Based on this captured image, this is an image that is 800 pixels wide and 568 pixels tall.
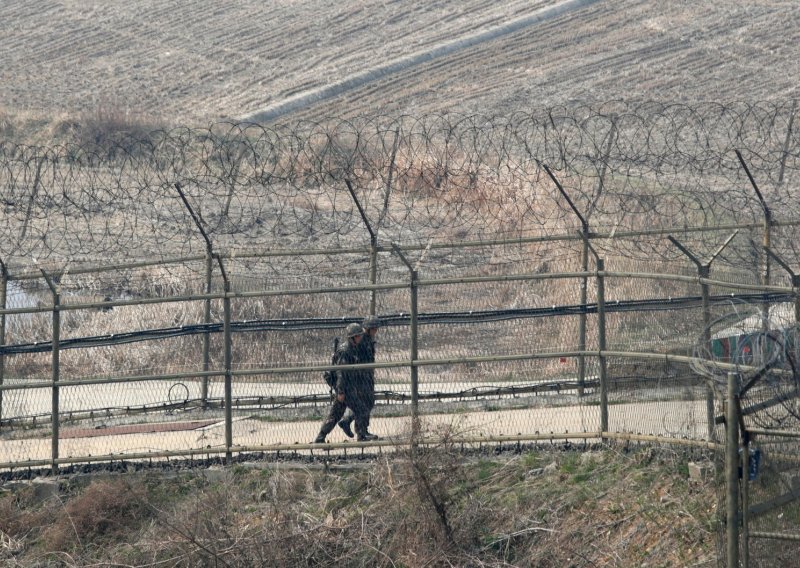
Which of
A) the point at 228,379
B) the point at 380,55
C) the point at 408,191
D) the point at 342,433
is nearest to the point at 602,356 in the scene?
the point at 342,433

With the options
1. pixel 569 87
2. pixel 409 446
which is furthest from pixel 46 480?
pixel 569 87

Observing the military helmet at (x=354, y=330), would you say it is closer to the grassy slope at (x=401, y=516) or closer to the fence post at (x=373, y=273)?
the grassy slope at (x=401, y=516)

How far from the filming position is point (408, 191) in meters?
15.8

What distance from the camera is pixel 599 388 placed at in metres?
12.3

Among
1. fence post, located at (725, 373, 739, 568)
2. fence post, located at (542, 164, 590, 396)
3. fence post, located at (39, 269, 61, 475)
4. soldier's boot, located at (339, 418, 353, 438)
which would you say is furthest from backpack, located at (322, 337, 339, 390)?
fence post, located at (725, 373, 739, 568)

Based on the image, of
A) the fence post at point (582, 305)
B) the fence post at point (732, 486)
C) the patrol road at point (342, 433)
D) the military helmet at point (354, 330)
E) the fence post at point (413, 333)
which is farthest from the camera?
the fence post at point (582, 305)

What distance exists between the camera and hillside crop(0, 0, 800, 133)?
3822 centimetres

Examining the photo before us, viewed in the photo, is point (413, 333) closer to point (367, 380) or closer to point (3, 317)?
point (367, 380)

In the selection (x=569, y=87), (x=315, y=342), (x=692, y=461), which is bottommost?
(x=692, y=461)

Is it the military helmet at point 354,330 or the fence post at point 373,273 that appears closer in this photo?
the military helmet at point 354,330

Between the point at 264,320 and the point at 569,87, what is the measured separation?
25.9 meters

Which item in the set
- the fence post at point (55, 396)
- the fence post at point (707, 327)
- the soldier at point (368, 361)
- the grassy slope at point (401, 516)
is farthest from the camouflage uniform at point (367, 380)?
the fence post at point (707, 327)

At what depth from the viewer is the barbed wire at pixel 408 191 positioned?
1457 cm

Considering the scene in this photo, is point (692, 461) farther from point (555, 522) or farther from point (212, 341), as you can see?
point (212, 341)
